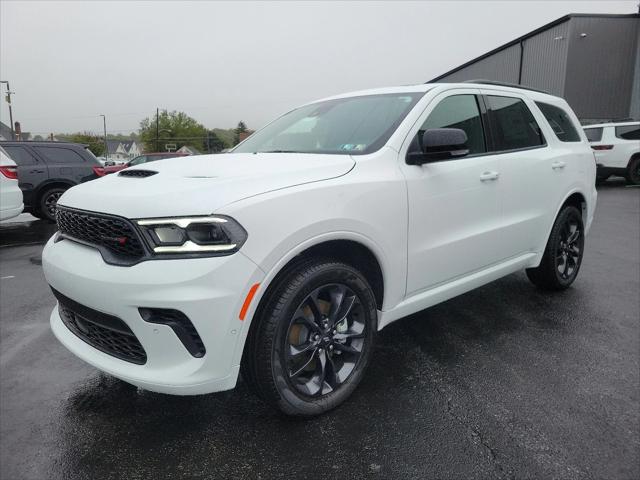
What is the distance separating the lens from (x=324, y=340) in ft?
7.63

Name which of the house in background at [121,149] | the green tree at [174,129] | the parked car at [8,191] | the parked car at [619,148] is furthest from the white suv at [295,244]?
the house in background at [121,149]

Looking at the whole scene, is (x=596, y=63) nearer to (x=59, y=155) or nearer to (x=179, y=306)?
(x=59, y=155)

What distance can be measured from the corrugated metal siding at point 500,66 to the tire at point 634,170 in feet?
60.2

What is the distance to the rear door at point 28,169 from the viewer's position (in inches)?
350

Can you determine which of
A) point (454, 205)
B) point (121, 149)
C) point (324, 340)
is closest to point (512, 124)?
point (454, 205)

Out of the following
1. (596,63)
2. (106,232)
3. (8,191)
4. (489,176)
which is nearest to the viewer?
(106,232)

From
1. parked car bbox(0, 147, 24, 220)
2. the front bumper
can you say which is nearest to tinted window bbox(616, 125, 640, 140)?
the front bumper

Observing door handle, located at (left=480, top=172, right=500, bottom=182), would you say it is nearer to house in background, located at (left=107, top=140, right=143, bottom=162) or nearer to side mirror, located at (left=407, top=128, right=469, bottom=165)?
side mirror, located at (left=407, top=128, right=469, bottom=165)

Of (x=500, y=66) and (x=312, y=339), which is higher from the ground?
(x=500, y=66)

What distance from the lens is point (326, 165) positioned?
92.4 inches

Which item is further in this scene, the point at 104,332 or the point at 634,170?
the point at 634,170

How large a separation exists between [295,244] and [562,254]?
10.4 ft

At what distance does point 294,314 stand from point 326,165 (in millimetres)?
779

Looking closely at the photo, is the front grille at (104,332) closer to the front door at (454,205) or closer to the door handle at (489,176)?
the front door at (454,205)
